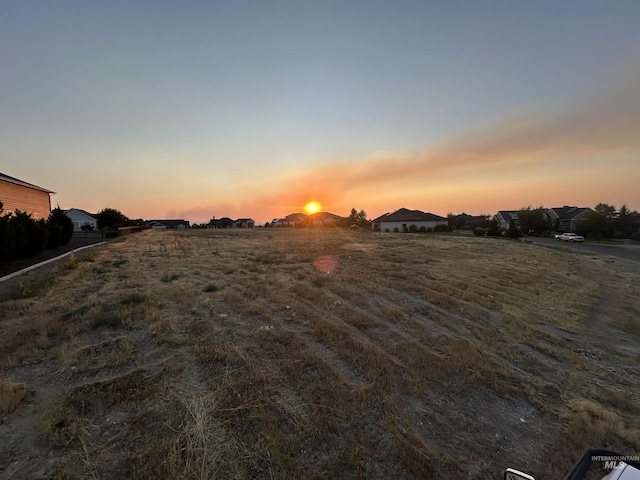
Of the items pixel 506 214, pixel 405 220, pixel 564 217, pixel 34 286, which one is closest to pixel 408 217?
pixel 405 220

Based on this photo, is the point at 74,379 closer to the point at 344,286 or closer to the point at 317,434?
the point at 317,434

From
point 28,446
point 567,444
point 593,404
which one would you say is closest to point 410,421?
point 567,444

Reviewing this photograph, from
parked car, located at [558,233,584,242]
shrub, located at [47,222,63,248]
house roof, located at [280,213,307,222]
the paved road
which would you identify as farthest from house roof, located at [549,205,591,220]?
shrub, located at [47,222,63,248]

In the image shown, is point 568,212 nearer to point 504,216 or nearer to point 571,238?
point 504,216

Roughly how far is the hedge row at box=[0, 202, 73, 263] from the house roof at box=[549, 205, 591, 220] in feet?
242

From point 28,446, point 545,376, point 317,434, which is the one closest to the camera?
point 28,446

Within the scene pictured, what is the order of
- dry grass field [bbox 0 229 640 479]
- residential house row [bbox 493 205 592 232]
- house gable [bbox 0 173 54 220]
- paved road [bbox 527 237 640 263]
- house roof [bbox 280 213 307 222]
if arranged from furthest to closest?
1. house roof [bbox 280 213 307 222]
2. residential house row [bbox 493 205 592 232]
3. paved road [bbox 527 237 640 263]
4. house gable [bbox 0 173 54 220]
5. dry grass field [bbox 0 229 640 479]

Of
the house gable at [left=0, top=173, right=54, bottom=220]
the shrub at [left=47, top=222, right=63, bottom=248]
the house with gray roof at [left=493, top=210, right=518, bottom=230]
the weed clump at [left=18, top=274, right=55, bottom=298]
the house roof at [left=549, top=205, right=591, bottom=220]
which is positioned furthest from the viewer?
the house with gray roof at [left=493, top=210, right=518, bottom=230]

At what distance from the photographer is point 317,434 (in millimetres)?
2713

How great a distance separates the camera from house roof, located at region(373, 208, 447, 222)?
2376 inches

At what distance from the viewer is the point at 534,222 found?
1850 inches

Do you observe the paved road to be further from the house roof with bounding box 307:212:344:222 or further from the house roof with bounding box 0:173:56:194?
the house roof with bounding box 307:212:344:222

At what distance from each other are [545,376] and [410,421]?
8.14 feet

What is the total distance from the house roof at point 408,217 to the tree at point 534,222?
Answer: 16.4 meters
